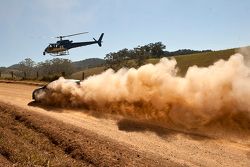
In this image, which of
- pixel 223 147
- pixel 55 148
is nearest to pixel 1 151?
pixel 55 148

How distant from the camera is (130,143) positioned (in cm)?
1169

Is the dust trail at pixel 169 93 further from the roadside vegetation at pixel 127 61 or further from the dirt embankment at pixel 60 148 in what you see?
the roadside vegetation at pixel 127 61

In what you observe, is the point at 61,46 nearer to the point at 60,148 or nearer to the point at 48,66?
the point at 60,148

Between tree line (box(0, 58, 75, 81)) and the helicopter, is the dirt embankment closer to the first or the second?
the helicopter

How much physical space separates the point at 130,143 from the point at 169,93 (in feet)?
15.2

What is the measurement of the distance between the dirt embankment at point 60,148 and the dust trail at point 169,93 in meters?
4.27

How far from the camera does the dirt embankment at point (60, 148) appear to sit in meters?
9.60

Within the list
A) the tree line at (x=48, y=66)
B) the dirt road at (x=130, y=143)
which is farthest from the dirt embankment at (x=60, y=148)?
the tree line at (x=48, y=66)

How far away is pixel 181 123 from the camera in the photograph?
14.6m

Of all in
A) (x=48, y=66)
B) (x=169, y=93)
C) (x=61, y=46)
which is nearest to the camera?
(x=169, y=93)

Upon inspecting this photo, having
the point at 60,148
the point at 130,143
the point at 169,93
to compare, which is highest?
the point at 169,93

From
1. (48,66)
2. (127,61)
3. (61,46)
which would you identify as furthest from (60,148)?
(48,66)

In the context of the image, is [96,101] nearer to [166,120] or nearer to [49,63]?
[166,120]

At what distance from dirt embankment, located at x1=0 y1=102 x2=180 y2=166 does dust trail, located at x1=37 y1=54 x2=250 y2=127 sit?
168 inches
